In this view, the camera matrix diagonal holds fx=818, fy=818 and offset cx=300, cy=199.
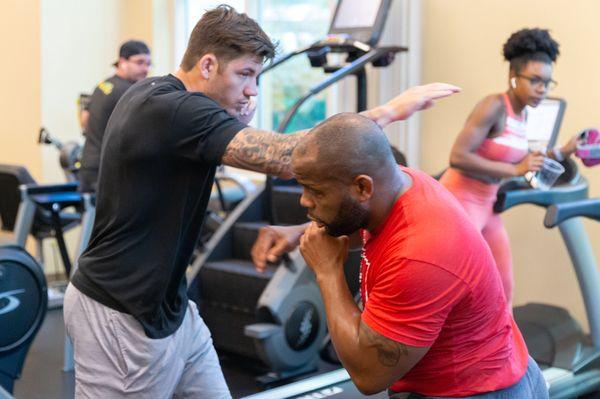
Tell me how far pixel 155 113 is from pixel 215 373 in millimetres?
759

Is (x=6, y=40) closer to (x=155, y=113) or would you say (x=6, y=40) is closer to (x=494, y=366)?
(x=155, y=113)

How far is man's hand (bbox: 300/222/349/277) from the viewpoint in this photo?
5.63 ft

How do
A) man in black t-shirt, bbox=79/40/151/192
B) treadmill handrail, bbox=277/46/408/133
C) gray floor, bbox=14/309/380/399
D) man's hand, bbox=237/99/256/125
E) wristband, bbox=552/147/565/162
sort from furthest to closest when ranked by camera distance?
man in black t-shirt, bbox=79/40/151/192 → treadmill handrail, bbox=277/46/408/133 → gray floor, bbox=14/309/380/399 → wristband, bbox=552/147/565/162 → man's hand, bbox=237/99/256/125

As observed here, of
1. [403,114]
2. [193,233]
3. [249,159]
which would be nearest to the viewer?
[249,159]

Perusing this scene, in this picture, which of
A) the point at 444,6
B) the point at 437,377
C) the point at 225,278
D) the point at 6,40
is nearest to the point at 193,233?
the point at 437,377

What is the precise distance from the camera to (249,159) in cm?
182

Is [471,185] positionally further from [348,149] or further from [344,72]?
[348,149]

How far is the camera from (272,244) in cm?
193

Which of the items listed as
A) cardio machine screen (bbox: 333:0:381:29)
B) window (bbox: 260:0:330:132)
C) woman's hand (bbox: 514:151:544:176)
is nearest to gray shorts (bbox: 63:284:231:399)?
woman's hand (bbox: 514:151:544:176)

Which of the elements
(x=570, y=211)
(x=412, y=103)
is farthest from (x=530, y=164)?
(x=412, y=103)

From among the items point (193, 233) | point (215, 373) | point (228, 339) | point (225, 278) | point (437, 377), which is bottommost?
point (228, 339)

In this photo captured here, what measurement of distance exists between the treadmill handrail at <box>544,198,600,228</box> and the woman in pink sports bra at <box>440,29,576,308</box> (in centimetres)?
21

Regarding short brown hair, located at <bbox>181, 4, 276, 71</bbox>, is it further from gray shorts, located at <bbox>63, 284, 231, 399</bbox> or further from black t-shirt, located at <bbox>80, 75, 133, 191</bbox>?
black t-shirt, located at <bbox>80, 75, 133, 191</bbox>

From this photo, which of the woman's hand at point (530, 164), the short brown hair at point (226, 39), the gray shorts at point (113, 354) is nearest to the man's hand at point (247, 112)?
the short brown hair at point (226, 39)
